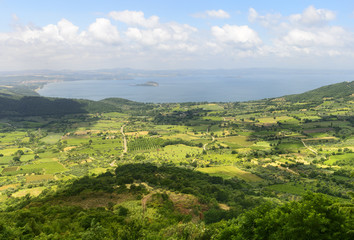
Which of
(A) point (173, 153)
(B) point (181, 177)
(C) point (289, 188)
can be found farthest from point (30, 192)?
(C) point (289, 188)

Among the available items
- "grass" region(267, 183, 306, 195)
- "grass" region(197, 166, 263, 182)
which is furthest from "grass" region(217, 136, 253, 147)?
"grass" region(267, 183, 306, 195)

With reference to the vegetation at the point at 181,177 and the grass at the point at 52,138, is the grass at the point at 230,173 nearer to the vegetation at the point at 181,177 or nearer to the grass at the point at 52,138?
the vegetation at the point at 181,177

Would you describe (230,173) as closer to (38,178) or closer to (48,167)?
(38,178)

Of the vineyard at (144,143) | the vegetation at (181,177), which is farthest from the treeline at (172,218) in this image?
the vineyard at (144,143)

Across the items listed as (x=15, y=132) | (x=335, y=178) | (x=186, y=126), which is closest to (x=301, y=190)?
(x=335, y=178)

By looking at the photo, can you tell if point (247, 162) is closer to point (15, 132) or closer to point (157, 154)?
point (157, 154)
